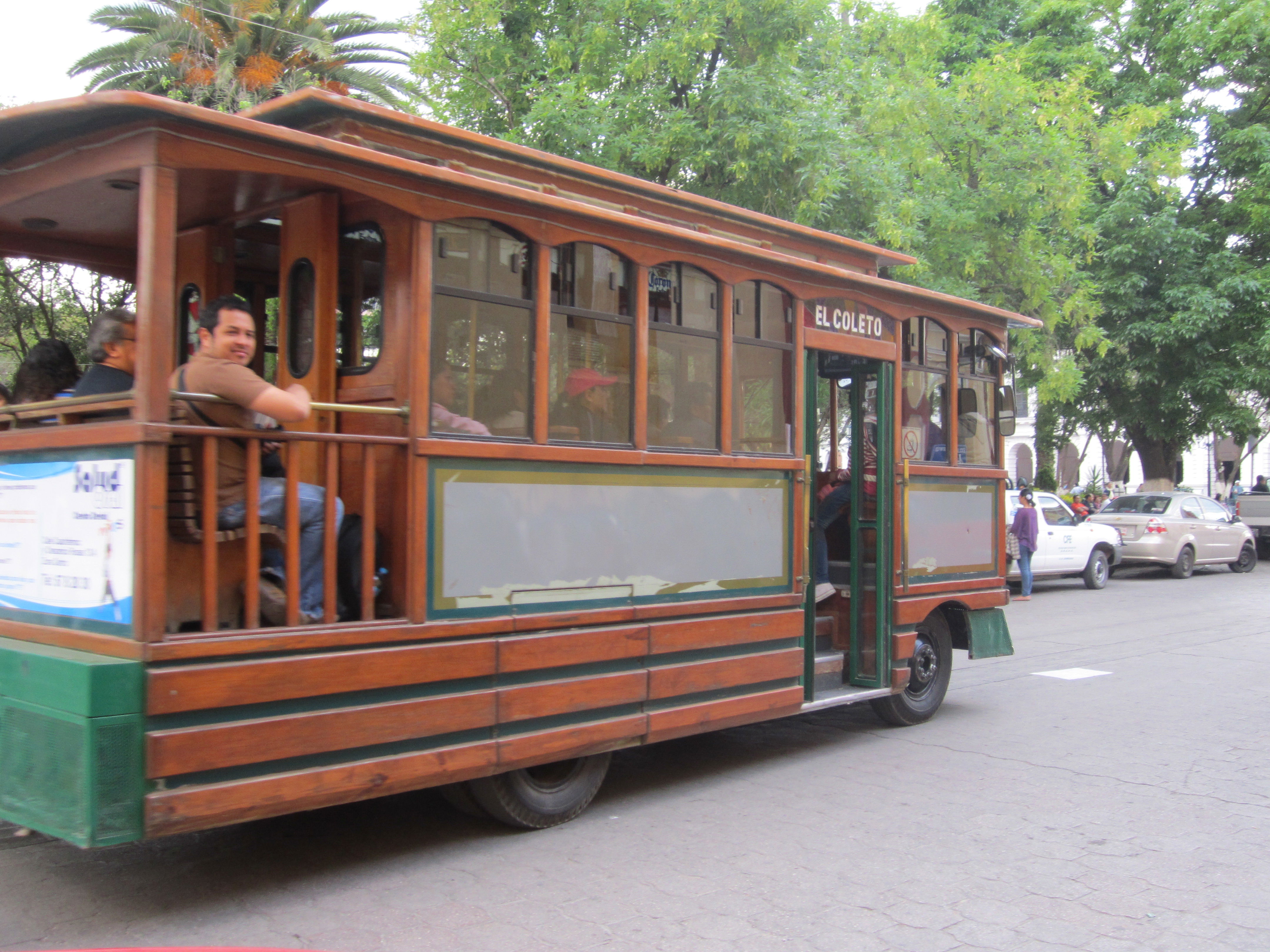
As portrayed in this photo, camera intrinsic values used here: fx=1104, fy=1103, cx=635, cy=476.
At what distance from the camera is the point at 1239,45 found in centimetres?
2238

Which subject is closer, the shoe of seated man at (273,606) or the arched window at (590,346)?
the shoe of seated man at (273,606)

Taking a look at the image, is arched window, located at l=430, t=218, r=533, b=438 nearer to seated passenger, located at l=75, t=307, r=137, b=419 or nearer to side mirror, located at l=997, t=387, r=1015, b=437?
Answer: seated passenger, located at l=75, t=307, r=137, b=419

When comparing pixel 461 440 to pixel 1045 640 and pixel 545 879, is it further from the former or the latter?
pixel 1045 640

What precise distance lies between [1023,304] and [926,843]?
14520mm

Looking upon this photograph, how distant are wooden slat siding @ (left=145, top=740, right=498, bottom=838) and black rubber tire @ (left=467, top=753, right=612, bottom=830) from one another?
0.28 metres

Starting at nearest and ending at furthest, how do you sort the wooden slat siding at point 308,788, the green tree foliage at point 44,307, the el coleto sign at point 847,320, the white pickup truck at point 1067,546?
1. the wooden slat siding at point 308,788
2. the el coleto sign at point 847,320
3. the green tree foliage at point 44,307
4. the white pickup truck at point 1067,546

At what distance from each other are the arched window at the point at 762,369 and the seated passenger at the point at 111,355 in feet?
10.1

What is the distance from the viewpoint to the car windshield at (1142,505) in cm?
2075

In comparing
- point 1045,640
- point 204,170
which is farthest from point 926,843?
point 1045,640

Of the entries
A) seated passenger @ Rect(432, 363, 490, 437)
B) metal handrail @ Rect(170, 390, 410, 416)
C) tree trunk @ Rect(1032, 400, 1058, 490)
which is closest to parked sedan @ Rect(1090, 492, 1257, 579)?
tree trunk @ Rect(1032, 400, 1058, 490)

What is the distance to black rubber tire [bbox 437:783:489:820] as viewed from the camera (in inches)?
199

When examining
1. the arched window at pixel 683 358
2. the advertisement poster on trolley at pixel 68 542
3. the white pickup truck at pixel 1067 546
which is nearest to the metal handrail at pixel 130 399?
the advertisement poster on trolley at pixel 68 542

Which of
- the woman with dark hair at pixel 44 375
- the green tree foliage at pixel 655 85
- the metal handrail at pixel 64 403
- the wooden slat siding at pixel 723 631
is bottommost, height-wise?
the wooden slat siding at pixel 723 631

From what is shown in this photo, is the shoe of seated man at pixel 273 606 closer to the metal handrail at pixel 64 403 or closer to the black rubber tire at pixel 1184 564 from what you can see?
the metal handrail at pixel 64 403
